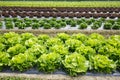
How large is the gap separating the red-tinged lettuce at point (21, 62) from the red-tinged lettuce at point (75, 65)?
1.05m

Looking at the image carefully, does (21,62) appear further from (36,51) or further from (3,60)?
(36,51)

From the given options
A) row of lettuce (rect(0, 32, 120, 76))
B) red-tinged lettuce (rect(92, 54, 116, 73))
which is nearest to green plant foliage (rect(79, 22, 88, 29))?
row of lettuce (rect(0, 32, 120, 76))

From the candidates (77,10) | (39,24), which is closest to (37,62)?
(39,24)

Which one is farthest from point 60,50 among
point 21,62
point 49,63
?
point 21,62

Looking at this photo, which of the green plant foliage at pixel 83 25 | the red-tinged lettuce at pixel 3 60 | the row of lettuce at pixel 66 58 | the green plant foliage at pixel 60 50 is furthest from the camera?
the green plant foliage at pixel 83 25

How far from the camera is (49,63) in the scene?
20.1 feet

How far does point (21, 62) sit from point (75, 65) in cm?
155

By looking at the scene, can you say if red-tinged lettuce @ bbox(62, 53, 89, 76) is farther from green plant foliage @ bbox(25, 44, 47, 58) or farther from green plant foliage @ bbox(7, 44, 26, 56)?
green plant foliage @ bbox(7, 44, 26, 56)

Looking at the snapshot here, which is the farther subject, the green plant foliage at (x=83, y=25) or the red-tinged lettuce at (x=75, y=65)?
the green plant foliage at (x=83, y=25)

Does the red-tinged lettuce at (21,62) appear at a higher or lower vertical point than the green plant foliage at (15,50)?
lower

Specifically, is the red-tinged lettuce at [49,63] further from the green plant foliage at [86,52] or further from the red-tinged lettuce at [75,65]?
the green plant foliage at [86,52]

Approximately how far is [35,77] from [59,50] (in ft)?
4.49

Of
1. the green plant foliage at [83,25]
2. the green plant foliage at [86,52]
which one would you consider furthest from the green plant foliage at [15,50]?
the green plant foliage at [83,25]

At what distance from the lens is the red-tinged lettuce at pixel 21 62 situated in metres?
6.14
